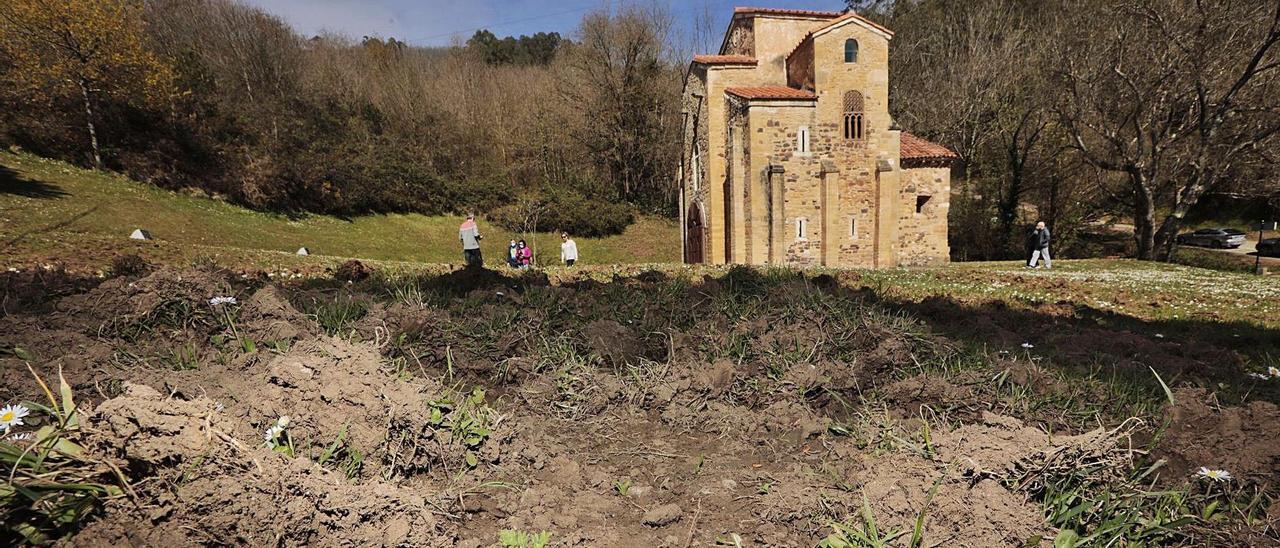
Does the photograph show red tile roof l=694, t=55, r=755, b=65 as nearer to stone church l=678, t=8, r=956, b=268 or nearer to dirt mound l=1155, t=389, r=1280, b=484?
stone church l=678, t=8, r=956, b=268

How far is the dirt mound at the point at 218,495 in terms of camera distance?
77.0 inches

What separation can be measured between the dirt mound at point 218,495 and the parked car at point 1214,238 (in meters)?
46.9

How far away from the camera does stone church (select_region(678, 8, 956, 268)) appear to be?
1938 cm

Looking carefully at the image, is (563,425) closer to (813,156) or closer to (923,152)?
(813,156)

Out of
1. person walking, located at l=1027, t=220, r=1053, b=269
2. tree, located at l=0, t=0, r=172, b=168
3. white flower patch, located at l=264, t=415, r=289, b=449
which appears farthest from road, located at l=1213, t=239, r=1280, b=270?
tree, located at l=0, t=0, r=172, b=168

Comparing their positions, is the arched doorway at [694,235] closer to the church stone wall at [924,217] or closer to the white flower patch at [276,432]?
the church stone wall at [924,217]

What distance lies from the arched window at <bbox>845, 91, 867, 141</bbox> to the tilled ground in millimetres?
16619

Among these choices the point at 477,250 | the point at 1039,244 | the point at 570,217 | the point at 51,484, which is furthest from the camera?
the point at 570,217

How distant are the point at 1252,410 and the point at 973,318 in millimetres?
3163

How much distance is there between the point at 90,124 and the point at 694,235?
24.5 meters

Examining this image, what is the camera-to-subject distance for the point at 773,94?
63.3 feet

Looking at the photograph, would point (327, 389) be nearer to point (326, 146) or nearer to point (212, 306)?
point (212, 306)

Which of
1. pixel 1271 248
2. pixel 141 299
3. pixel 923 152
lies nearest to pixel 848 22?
pixel 923 152

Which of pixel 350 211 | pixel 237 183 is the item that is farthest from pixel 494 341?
pixel 350 211
